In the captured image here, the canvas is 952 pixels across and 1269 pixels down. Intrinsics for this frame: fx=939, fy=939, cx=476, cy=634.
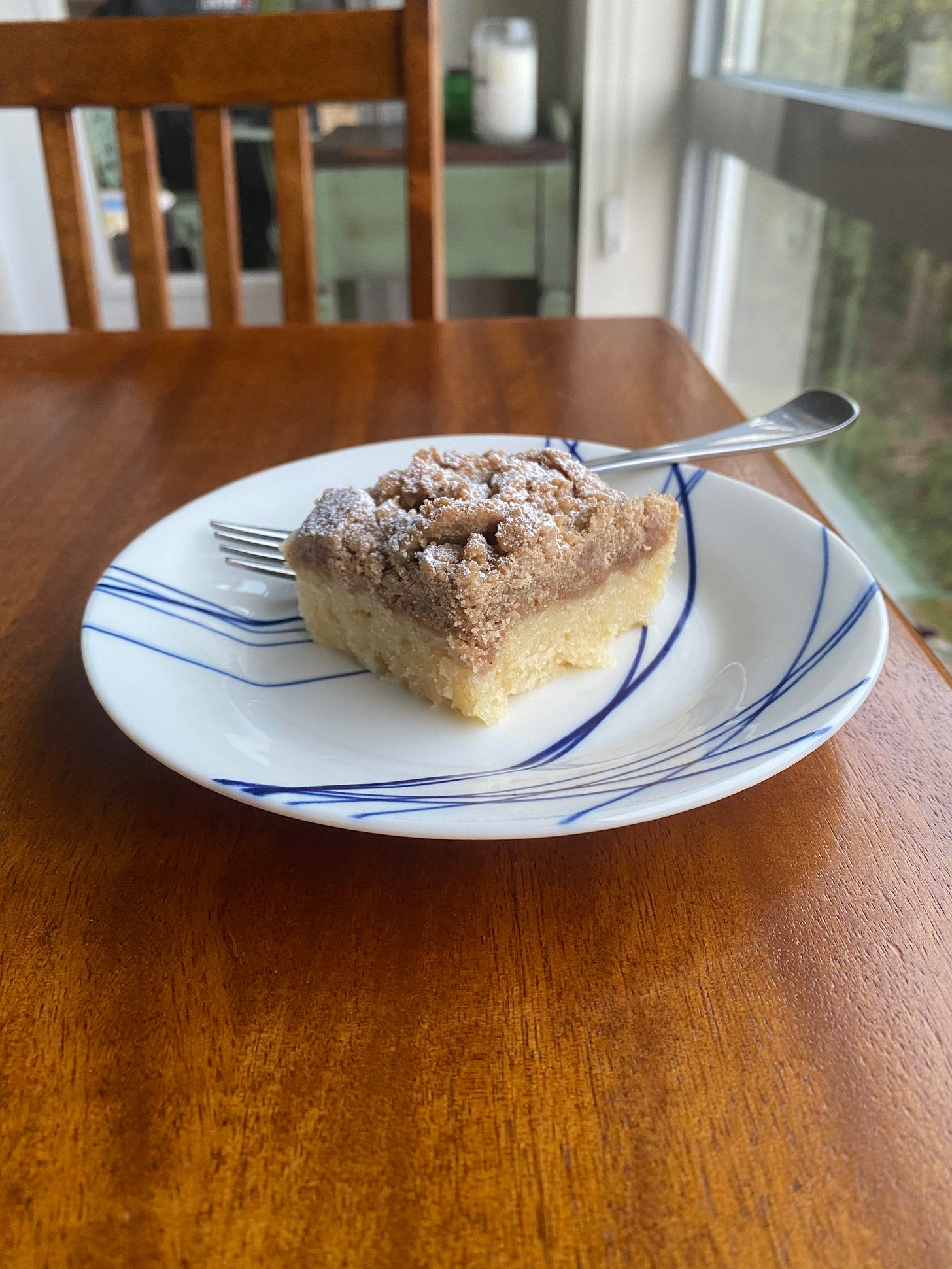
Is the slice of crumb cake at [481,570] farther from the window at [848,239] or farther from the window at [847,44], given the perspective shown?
the window at [847,44]

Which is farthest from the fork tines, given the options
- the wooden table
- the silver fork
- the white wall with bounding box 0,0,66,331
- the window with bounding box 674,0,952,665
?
the white wall with bounding box 0,0,66,331

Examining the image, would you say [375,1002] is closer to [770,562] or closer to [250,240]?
[770,562]

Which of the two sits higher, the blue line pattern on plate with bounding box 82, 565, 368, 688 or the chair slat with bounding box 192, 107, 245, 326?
the chair slat with bounding box 192, 107, 245, 326

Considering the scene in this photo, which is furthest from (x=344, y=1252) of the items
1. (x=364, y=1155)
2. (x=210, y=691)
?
(x=210, y=691)

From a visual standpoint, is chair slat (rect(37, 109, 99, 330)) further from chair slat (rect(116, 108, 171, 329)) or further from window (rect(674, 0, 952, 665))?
window (rect(674, 0, 952, 665))

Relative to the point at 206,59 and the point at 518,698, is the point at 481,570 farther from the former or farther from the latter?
the point at 206,59

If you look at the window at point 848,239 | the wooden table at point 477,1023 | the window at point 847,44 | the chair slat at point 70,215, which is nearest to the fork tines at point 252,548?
the wooden table at point 477,1023

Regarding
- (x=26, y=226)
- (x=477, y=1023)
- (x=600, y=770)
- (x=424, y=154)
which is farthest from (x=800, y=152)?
(x=26, y=226)
